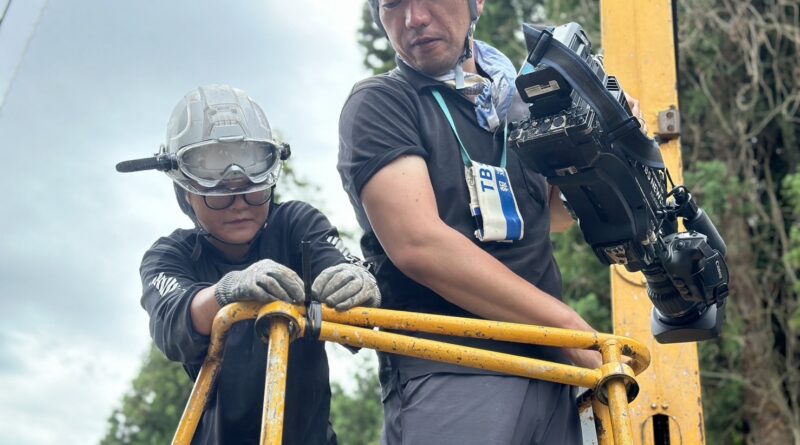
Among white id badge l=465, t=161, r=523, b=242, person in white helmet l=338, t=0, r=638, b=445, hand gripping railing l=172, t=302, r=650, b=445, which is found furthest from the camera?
white id badge l=465, t=161, r=523, b=242

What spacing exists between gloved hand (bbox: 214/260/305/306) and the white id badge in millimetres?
569

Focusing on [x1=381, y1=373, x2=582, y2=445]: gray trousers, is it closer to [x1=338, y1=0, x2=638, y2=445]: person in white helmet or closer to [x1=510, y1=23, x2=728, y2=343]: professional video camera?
[x1=338, y1=0, x2=638, y2=445]: person in white helmet

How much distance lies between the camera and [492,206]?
107 inches

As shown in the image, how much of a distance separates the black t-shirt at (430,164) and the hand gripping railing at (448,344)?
0.26 metres

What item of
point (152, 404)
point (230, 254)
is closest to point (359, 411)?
point (152, 404)

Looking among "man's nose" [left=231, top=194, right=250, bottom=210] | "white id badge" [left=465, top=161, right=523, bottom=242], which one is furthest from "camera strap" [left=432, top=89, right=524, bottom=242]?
"man's nose" [left=231, top=194, right=250, bottom=210]

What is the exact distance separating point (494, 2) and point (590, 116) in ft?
36.4

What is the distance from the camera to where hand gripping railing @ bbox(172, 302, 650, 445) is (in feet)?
7.49

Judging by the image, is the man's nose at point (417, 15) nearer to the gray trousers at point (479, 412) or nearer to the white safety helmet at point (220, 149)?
the white safety helmet at point (220, 149)

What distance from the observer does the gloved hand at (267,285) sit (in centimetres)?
229

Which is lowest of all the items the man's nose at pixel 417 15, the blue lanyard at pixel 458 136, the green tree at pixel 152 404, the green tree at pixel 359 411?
the blue lanyard at pixel 458 136

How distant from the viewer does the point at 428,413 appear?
2.54 metres

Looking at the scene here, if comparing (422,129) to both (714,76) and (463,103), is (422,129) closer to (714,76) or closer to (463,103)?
(463,103)

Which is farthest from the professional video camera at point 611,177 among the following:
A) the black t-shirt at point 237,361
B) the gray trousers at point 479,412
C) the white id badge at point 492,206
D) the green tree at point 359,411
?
the green tree at point 359,411
